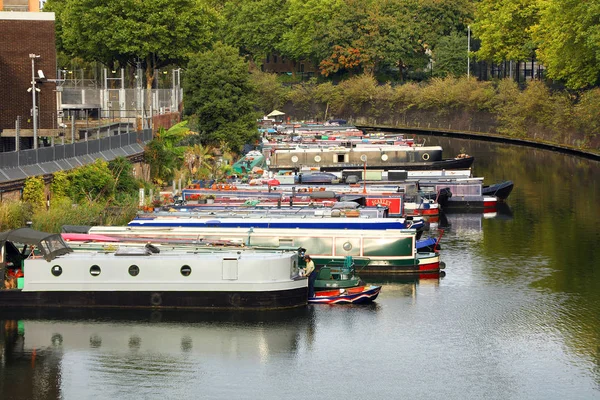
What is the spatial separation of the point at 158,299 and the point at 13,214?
33.3 feet

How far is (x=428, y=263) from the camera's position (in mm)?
→ 59844

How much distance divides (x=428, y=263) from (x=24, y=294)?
20.5 meters

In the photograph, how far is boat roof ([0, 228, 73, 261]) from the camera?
162ft

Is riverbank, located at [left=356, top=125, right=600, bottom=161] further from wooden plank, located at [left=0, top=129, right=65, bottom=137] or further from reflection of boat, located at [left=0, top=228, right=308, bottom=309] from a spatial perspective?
reflection of boat, located at [left=0, top=228, right=308, bottom=309]

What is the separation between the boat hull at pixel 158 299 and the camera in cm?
5025

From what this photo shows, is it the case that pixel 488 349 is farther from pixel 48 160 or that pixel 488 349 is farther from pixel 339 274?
pixel 48 160

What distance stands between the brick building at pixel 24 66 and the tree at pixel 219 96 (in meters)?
25.4

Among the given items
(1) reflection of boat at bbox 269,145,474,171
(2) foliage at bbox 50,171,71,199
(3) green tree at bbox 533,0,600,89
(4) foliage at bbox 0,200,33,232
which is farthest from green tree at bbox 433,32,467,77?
(4) foliage at bbox 0,200,33,232

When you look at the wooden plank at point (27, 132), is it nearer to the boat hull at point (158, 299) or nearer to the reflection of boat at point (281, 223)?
the reflection of boat at point (281, 223)

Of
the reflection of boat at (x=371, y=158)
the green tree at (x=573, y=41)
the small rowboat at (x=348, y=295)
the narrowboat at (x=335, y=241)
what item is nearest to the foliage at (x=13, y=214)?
the narrowboat at (x=335, y=241)

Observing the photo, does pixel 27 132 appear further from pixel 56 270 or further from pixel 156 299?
pixel 156 299

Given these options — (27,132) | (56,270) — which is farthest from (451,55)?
(56,270)

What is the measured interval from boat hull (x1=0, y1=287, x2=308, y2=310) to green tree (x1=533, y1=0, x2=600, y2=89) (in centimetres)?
7787

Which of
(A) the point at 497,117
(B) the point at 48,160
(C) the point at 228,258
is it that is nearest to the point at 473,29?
(A) the point at 497,117
